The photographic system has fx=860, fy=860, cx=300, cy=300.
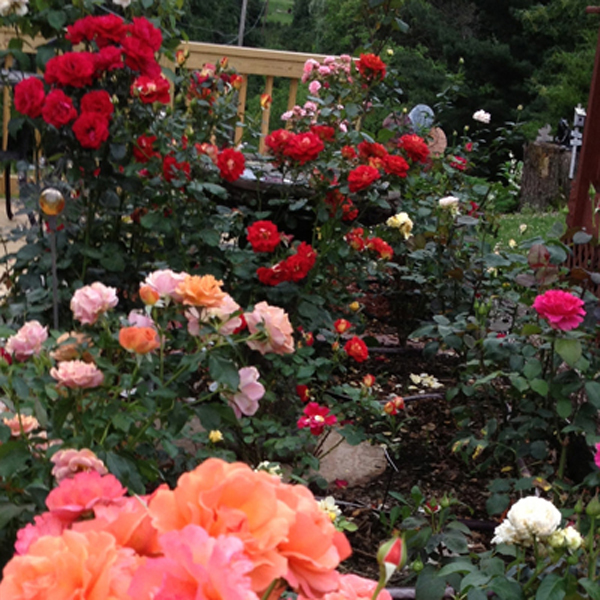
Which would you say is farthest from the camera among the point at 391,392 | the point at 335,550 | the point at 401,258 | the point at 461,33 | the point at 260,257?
the point at 461,33

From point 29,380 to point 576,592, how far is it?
86cm

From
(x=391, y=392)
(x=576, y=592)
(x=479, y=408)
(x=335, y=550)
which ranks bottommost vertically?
(x=391, y=392)

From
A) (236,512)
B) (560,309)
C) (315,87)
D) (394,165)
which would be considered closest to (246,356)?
(394,165)

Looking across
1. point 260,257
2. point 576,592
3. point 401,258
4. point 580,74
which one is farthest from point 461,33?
point 576,592

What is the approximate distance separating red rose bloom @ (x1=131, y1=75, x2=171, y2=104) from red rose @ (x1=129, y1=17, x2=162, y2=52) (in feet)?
0.25

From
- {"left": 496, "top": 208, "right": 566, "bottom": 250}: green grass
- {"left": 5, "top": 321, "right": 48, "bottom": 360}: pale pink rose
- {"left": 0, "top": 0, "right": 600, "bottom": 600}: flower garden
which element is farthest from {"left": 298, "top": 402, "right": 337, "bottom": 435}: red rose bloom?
{"left": 496, "top": 208, "right": 566, "bottom": 250}: green grass

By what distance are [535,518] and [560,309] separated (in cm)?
63

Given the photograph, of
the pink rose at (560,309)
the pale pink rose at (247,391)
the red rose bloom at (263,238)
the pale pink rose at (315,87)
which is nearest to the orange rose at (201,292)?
the pale pink rose at (247,391)

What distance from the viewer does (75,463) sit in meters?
0.94

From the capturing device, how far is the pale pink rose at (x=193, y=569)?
0.43m

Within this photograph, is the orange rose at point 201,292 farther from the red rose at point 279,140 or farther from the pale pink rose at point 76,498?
the red rose at point 279,140

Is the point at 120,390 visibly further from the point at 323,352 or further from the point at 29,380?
the point at 323,352

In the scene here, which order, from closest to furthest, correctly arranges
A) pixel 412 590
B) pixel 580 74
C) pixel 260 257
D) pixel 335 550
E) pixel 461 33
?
pixel 335 550, pixel 412 590, pixel 260 257, pixel 580 74, pixel 461 33

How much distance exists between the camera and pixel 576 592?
50.7 inches
